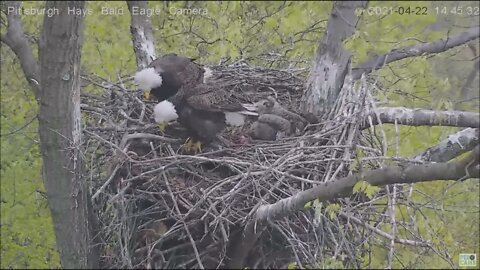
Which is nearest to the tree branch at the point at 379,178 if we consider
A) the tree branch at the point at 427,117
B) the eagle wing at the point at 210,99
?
the tree branch at the point at 427,117

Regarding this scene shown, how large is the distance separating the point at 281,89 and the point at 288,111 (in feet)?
2.32

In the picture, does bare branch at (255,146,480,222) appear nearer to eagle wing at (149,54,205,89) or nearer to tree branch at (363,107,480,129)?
tree branch at (363,107,480,129)

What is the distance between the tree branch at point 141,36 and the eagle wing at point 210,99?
1.31 meters

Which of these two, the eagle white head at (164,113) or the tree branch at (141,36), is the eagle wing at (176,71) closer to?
the eagle white head at (164,113)

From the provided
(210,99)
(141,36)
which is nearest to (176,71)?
(210,99)

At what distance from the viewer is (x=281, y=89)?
5.54m

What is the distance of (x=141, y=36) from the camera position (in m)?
5.95

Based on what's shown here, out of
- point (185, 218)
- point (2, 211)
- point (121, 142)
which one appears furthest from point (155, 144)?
point (2, 211)

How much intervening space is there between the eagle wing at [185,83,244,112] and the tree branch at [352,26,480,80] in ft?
3.02

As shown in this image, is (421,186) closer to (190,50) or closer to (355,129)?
(190,50)

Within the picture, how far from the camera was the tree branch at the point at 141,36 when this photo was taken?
231 inches

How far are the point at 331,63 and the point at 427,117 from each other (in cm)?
119

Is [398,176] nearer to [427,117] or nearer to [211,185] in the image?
[427,117]

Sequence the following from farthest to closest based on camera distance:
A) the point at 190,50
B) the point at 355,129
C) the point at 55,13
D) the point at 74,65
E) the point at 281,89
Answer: the point at 190,50, the point at 281,89, the point at 355,129, the point at 74,65, the point at 55,13
